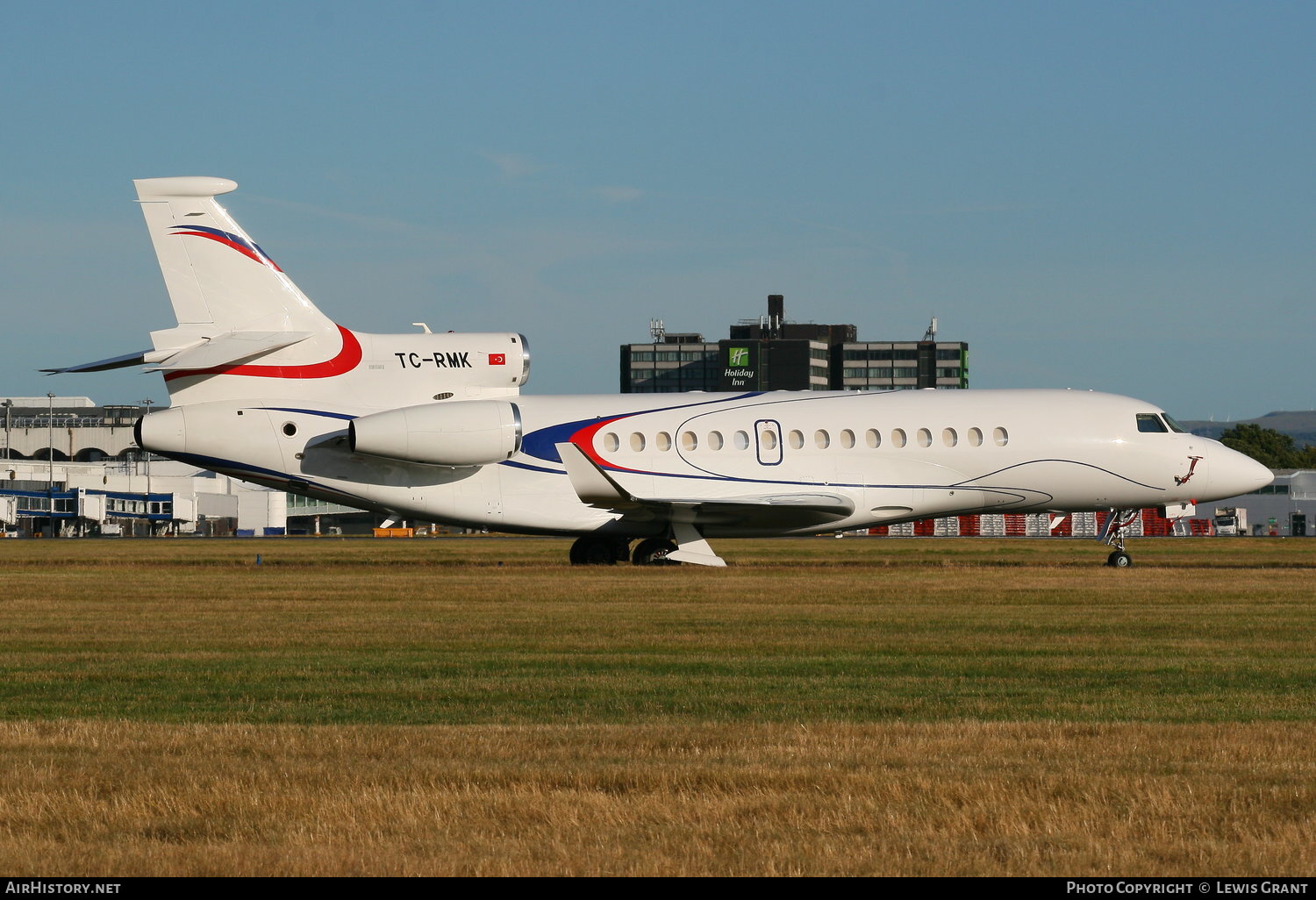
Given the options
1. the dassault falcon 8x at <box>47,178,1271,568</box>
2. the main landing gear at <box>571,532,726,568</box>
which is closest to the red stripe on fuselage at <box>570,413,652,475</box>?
the dassault falcon 8x at <box>47,178,1271,568</box>

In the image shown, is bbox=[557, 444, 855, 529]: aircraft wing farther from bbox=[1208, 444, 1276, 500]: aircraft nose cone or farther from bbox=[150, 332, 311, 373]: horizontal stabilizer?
bbox=[1208, 444, 1276, 500]: aircraft nose cone

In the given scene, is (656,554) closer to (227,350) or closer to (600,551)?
(600,551)

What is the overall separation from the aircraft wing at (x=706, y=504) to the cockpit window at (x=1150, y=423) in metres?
6.57

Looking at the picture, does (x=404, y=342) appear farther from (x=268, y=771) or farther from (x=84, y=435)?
(x=84, y=435)

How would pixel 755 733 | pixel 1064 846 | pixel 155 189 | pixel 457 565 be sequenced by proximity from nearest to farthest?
pixel 1064 846, pixel 755 733, pixel 155 189, pixel 457 565

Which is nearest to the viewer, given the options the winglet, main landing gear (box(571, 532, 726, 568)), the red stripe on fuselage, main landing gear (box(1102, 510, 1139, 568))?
the winglet

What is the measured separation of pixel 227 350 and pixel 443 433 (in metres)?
4.32

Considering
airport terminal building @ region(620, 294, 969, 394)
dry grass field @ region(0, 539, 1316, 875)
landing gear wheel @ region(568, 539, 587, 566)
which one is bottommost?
dry grass field @ region(0, 539, 1316, 875)

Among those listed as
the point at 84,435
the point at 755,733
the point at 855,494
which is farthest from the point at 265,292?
the point at 84,435

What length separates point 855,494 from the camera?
29.4 metres

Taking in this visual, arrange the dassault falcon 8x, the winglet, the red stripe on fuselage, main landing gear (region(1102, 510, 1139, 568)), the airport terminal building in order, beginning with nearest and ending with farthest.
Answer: the winglet, the dassault falcon 8x, the red stripe on fuselage, main landing gear (region(1102, 510, 1139, 568)), the airport terminal building

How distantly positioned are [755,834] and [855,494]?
2300 centimetres

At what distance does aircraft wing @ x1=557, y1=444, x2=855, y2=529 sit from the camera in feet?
90.8

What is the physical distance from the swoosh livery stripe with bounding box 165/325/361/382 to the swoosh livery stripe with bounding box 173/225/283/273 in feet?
6.34
